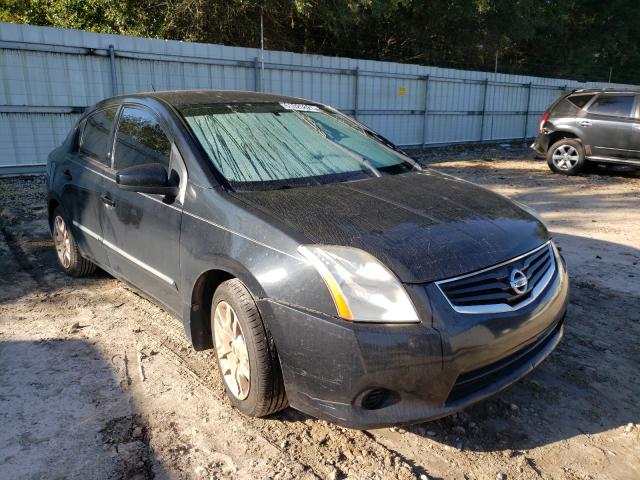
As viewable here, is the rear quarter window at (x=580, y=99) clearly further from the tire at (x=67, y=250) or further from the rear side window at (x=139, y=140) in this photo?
the tire at (x=67, y=250)

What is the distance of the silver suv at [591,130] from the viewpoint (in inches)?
380

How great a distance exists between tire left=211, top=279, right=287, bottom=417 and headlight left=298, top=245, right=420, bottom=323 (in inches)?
17.0

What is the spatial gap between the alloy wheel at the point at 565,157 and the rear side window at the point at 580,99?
814mm

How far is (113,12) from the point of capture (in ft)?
46.1

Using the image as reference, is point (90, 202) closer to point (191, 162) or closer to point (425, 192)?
point (191, 162)

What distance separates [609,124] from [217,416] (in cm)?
972

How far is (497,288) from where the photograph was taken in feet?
7.68

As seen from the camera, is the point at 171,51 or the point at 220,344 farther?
the point at 171,51

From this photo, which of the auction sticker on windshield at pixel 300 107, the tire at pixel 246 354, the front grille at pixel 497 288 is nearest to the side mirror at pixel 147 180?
the tire at pixel 246 354

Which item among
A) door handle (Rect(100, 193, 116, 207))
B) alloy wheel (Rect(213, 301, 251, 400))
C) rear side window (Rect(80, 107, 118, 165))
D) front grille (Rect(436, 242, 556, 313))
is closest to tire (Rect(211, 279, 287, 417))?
alloy wheel (Rect(213, 301, 251, 400))

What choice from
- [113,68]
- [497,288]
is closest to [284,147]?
[497,288]

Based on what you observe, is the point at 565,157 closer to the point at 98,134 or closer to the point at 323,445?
the point at 98,134


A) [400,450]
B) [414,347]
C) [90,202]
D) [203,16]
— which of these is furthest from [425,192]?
[203,16]

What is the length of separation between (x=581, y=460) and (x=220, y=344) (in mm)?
1826
